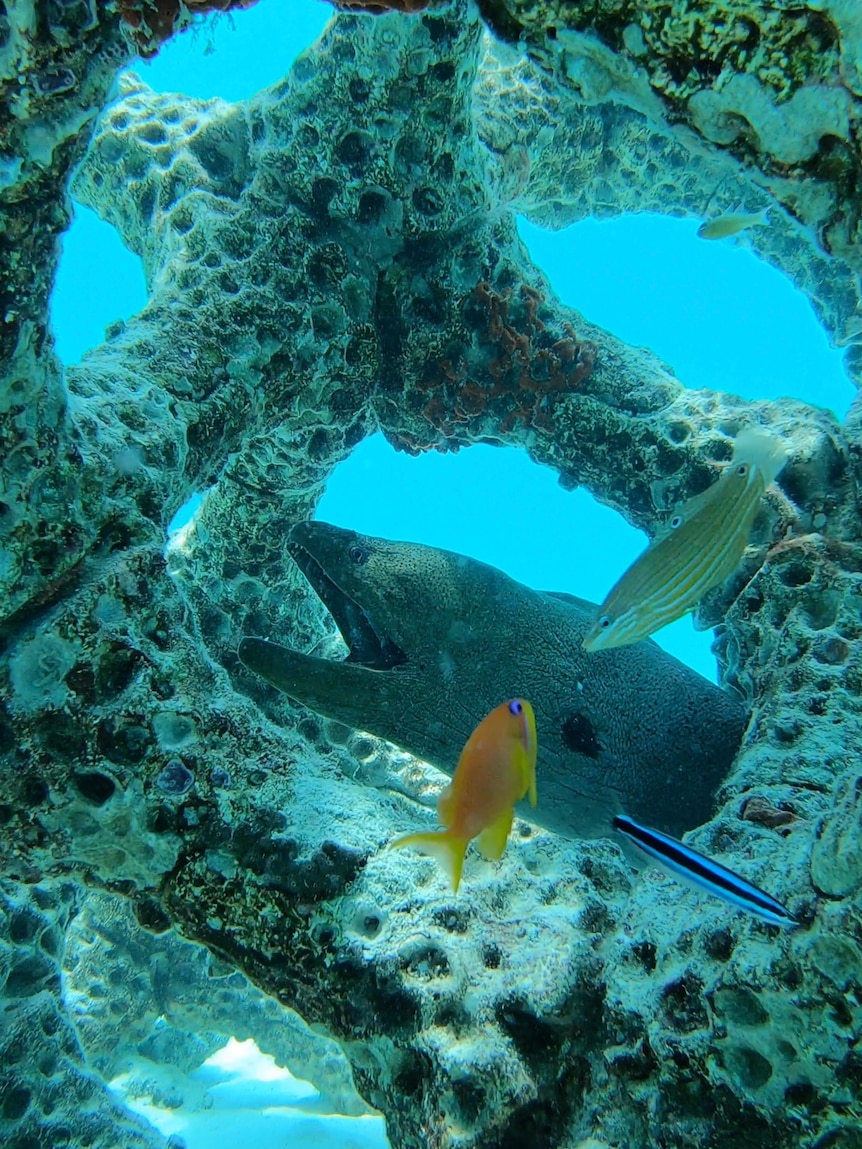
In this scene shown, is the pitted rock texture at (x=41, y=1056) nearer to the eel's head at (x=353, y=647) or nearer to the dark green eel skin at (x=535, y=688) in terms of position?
the eel's head at (x=353, y=647)

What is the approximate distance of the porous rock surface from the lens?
1.68 metres

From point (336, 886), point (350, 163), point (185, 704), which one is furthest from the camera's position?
point (350, 163)

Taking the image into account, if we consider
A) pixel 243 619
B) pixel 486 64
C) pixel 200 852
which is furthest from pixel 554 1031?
pixel 486 64

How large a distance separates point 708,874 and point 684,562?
1009mm

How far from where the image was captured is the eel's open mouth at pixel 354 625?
11.2 ft

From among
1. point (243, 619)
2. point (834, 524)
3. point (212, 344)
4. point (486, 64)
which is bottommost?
point (243, 619)

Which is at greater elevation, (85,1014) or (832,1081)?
(832,1081)

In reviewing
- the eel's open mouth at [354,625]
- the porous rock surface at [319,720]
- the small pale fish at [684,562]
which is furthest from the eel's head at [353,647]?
the small pale fish at [684,562]

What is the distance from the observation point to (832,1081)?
1522mm

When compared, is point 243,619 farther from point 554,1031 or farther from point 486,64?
point 486,64

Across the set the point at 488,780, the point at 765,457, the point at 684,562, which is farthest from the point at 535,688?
the point at 488,780

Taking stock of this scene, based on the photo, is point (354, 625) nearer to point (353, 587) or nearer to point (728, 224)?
point (353, 587)

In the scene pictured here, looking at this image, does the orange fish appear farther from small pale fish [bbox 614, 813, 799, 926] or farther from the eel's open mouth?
the eel's open mouth

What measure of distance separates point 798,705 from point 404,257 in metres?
3.30
